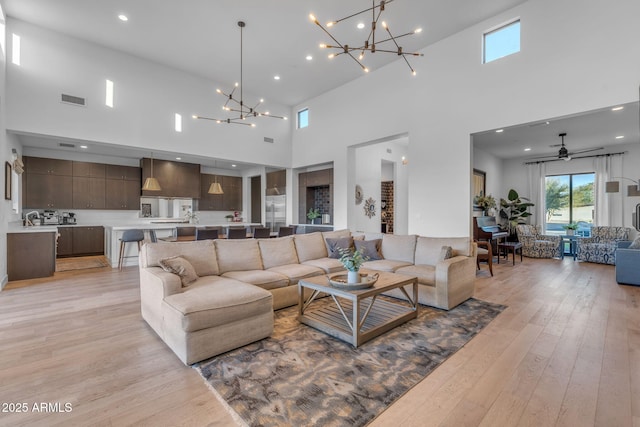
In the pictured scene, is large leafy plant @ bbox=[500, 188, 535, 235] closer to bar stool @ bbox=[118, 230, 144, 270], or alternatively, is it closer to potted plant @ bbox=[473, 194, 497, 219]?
potted plant @ bbox=[473, 194, 497, 219]

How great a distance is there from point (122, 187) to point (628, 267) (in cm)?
1171

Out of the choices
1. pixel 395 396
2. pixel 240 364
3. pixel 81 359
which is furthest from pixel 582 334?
pixel 81 359

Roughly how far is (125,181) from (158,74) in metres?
3.58

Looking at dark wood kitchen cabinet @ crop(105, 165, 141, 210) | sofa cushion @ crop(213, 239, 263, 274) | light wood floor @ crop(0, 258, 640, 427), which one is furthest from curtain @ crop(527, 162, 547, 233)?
dark wood kitchen cabinet @ crop(105, 165, 141, 210)

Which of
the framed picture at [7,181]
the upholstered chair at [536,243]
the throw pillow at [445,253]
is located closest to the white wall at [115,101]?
the framed picture at [7,181]

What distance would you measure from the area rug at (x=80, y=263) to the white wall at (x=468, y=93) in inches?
230

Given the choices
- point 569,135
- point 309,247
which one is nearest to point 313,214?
point 309,247

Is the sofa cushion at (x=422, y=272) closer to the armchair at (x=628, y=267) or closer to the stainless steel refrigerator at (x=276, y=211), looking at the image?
the armchair at (x=628, y=267)

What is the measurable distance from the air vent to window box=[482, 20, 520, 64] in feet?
25.0

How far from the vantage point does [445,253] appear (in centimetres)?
402

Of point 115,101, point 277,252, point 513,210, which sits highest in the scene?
point 115,101

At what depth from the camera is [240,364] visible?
2398mm

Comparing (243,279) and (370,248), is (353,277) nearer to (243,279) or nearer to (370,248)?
(243,279)

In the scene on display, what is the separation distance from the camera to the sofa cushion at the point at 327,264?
421cm
